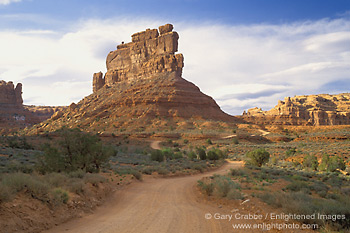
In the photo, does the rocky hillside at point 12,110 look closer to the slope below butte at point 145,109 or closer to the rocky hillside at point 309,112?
the slope below butte at point 145,109

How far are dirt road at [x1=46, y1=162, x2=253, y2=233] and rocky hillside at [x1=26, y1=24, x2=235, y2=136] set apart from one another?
49.9m

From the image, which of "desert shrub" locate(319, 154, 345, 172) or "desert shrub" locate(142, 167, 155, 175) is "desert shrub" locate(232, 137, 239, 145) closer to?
"desert shrub" locate(319, 154, 345, 172)

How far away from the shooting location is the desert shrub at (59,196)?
26.8ft

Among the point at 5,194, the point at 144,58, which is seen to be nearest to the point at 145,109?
the point at 144,58

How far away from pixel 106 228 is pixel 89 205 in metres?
2.68

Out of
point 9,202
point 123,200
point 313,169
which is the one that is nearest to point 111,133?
point 313,169

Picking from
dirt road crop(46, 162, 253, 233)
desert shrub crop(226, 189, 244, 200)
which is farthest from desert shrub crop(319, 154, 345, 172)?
desert shrub crop(226, 189, 244, 200)

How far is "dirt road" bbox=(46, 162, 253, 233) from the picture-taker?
7.13 metres

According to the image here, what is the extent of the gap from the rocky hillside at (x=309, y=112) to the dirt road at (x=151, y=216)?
79.5 meters

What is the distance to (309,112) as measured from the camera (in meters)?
113

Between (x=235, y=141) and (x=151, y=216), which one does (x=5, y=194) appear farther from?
(x=235, y=141)

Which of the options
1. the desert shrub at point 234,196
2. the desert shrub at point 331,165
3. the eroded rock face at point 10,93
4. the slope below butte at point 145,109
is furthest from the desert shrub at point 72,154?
the eroded rock face at point 10,93

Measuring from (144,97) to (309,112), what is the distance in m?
82.3

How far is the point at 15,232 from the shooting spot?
20.2ft
